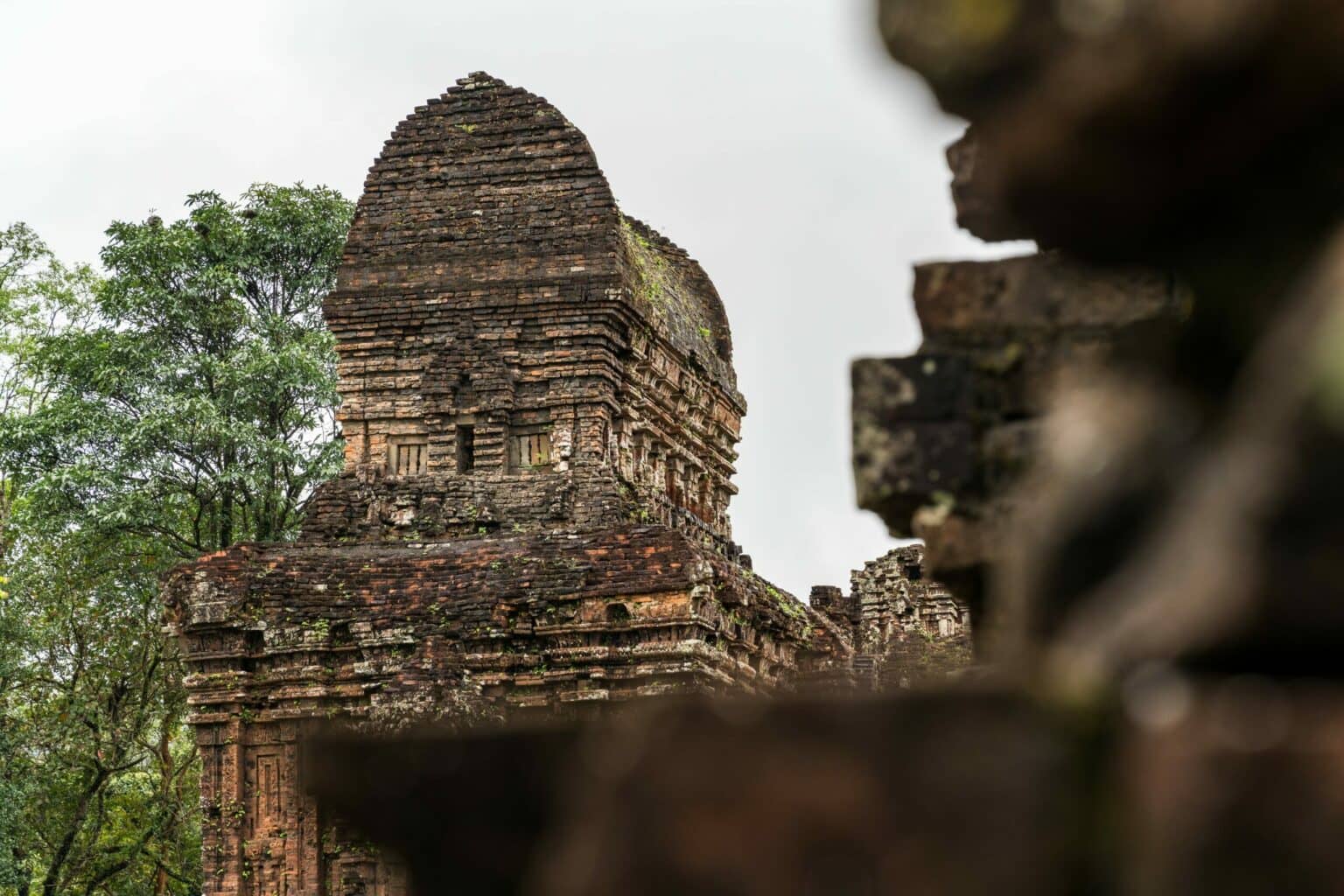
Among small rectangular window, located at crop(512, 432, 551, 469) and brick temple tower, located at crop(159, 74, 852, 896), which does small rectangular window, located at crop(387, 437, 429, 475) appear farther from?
small rectangular window, located at crop(512, 432, 551, 469)

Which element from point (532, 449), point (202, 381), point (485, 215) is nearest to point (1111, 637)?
point (532, 449)

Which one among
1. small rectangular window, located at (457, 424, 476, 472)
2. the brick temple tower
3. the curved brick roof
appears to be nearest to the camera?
the brick temple tower

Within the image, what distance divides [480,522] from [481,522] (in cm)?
2

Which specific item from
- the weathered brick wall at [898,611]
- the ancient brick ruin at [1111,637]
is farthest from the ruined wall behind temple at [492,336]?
the ancient brick ruin at [1111,637]

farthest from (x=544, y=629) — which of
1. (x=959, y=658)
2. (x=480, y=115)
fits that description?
(x=959, y=658)

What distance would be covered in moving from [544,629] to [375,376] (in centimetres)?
392

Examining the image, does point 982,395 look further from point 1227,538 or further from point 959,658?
point 959,658

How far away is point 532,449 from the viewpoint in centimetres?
1845

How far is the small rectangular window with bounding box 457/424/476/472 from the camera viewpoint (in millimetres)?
18516

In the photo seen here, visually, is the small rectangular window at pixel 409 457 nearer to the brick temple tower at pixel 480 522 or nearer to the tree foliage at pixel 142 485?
the brick temple tower at pixel 480 522

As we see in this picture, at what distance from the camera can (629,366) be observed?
19.2 meters

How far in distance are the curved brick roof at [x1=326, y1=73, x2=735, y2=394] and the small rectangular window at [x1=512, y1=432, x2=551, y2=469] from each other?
1391 mm

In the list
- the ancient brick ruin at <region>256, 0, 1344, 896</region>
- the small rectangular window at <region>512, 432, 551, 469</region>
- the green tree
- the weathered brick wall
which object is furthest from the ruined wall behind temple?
the ancient brick ruin at <region>256, 0, 1344, 896</region>

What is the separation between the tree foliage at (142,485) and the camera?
1091 inches
